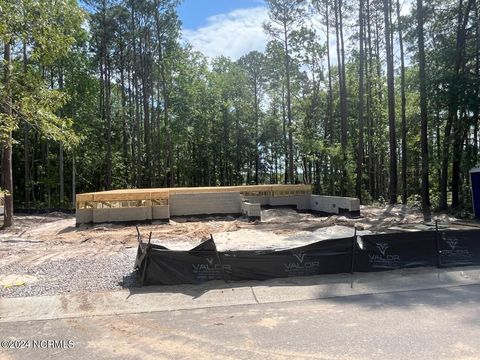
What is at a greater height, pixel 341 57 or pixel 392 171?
pixel 341 57

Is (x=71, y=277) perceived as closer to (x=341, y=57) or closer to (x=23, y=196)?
(x=341, y=57)

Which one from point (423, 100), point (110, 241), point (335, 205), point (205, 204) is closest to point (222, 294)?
point (110, 241)

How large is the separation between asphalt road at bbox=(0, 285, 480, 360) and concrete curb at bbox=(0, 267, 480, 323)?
34 cm

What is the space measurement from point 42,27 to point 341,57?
82.9 feet

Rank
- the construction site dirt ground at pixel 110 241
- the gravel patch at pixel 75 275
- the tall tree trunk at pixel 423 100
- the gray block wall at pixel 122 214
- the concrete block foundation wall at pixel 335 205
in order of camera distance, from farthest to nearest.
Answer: the tall tree trunk at pixel 423 100 < the concrete block foundation wall at pixel 335 205 < the gray block wall at pixel 122 214 < the construction site dirt ground at pixel 110 241 < the gravel patch at pixel 75 275

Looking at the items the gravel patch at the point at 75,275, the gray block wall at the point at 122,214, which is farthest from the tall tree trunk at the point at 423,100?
the gravel patch at the point at 75,275

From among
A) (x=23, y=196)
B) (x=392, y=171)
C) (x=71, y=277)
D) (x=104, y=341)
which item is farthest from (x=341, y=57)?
(x=23, y=196)

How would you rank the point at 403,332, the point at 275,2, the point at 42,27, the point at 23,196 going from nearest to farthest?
the point at 403,332 < the point at 42,27 < the point at 275,2 < the point at 23,196

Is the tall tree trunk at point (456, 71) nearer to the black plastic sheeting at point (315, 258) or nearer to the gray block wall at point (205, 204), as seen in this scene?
the gray block wall at point (205, 204)

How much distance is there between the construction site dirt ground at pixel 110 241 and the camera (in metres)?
9.05

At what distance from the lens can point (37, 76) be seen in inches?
398

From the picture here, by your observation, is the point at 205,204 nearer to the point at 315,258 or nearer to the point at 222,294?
the point at 315,258

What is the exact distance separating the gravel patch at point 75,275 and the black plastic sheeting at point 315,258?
58cm
